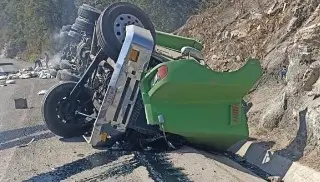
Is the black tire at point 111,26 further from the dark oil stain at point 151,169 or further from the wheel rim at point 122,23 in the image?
the dark oil stain at point 151,169

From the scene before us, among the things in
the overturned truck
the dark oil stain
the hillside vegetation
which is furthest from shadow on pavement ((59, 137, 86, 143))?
the hillside vegetation

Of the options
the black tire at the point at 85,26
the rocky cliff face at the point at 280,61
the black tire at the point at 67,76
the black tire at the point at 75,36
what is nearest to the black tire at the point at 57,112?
the black tire at the point at 67,76

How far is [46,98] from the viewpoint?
8250mm

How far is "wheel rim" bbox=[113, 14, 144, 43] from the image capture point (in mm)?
7696

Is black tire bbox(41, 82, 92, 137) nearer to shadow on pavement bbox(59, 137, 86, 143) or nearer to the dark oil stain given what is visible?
shadow on pavement bbox(59, 137, 86, 143)

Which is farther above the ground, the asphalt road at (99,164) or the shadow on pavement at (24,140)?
the asphalt road at (99,164)

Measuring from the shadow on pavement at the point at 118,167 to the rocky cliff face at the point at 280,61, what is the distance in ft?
5.33

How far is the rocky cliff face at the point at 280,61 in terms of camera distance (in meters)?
7.35

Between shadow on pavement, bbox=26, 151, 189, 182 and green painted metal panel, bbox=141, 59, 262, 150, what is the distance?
48 cm

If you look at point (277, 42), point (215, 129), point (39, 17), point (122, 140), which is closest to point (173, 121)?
point (215, 129)

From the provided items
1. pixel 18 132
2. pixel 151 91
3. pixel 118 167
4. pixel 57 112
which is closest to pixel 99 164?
pixel 118 167

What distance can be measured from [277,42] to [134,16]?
3805 millimetres

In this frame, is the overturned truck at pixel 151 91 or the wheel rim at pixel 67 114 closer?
the overturned truck at pixel 151 91

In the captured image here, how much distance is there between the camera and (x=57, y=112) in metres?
8.28
